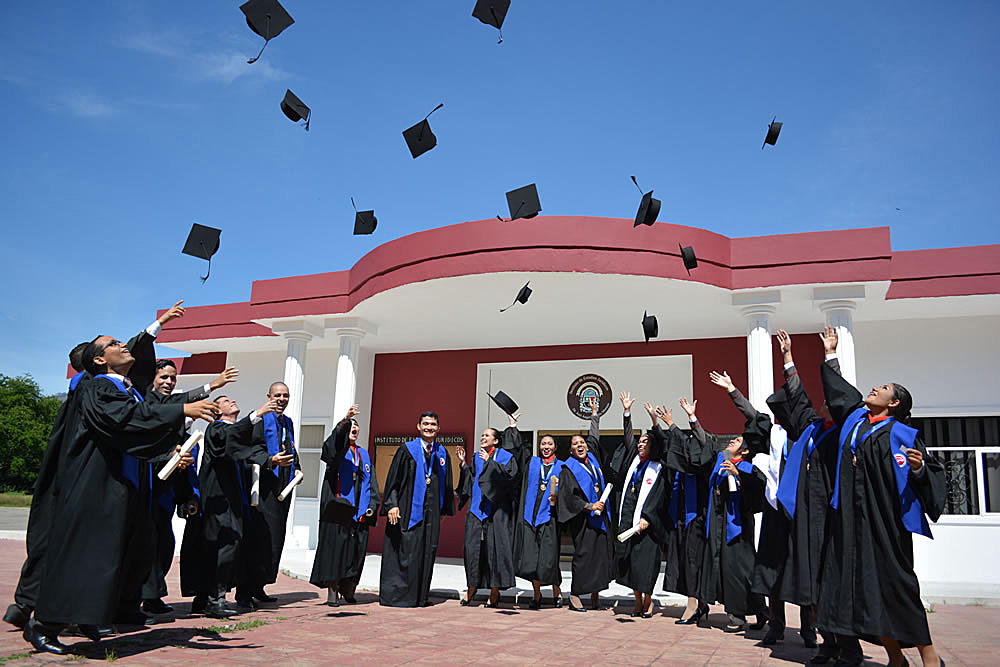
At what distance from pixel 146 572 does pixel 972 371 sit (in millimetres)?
10028

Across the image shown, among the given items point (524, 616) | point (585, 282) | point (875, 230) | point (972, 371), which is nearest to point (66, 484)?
point (524, 616)

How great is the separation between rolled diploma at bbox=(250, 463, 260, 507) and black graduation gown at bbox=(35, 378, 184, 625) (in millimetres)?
2142

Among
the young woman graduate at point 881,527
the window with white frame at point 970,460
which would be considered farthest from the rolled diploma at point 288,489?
the window with white frame at point 970,460

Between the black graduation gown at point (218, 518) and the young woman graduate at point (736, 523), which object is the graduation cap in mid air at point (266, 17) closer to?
the black graduation gown at point (218, 518)

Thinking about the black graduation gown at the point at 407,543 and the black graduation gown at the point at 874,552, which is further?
the black graduation gown at the point at 407,543

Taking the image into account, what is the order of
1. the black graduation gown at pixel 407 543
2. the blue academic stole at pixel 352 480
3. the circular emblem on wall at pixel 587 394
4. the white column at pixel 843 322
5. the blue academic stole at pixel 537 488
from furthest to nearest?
the circular emblem on wall at pixel 587 394, the white column at pixel 843 322, the blue academic stole at pixel 537 488, the blue academic stole at pixel 352 480, the black graduation gown at pixel 407 543

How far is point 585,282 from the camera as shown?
908 centimetres

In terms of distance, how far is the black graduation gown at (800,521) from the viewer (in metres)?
4.75

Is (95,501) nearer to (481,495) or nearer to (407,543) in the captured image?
(407,543)

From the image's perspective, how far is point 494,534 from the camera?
7324 mm

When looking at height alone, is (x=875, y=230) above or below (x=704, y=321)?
above

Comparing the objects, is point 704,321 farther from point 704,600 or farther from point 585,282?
point 704,600

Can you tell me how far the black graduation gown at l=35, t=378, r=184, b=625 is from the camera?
3.93 meters

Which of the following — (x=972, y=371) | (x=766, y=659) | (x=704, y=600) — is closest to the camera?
(x=766, y=659)
